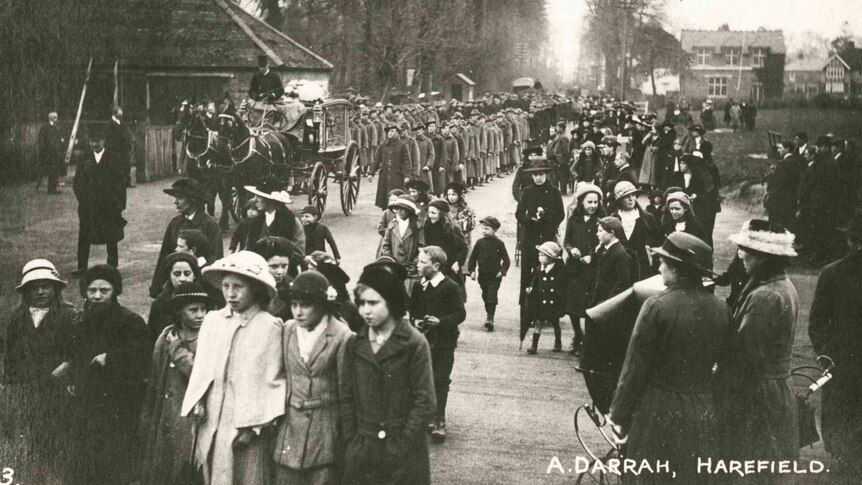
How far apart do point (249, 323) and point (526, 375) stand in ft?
14.8

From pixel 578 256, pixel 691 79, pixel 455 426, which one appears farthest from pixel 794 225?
pixel 691 79

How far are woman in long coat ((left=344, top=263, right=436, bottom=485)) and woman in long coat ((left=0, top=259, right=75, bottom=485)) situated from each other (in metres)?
2.00

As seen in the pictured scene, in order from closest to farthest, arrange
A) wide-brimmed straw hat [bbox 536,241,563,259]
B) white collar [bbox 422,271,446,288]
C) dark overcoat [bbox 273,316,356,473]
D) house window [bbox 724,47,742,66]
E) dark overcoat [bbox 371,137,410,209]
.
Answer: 1. dark overcoat [bbox 273,316,356,473]
2. white collar [bbox 422,271,446,288]
3. wide-brimmed straw hat [bbox 536,241,563,259]
4. dark overcoat [bbox 371,137,410,209]
5. house window [bbox 724,47,742,66]

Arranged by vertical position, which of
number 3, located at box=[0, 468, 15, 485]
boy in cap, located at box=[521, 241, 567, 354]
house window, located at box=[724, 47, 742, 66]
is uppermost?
house window, located at box=[724, 47, 742, 66]

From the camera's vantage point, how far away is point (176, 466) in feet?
17.0

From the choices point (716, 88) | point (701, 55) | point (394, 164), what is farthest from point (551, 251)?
point (716, 88)

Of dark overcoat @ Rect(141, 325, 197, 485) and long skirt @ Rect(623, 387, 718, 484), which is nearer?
long skirt @ Rect(623, 387, 718, 484)

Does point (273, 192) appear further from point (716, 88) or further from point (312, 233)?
point (716, 88)

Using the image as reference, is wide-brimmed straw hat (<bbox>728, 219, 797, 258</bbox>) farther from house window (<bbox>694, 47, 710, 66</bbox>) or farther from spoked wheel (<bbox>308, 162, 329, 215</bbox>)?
house window (<bbox>694, 47, 710, 66</bbox>)

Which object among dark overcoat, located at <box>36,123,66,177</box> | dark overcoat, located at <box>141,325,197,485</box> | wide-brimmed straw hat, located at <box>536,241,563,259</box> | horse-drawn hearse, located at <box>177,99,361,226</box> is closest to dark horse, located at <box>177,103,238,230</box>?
horse-drawn hearse, located at <box>177,99,361,226</box>

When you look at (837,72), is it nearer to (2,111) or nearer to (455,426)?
(455,426)

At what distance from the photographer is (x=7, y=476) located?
214 inches

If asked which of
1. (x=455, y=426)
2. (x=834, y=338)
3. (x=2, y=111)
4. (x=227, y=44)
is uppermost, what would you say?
(x=227, y=44)

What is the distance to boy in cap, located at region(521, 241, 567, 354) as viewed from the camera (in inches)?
385
